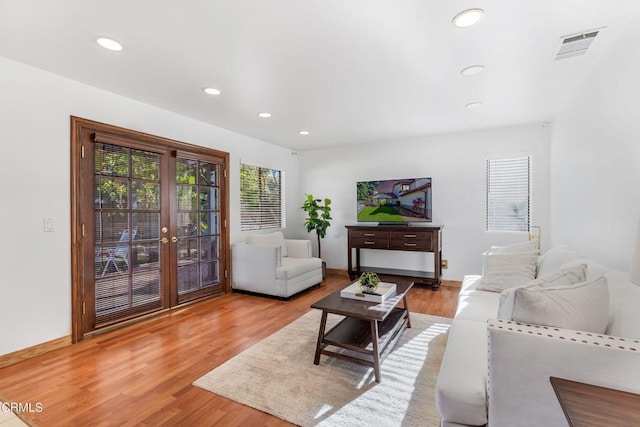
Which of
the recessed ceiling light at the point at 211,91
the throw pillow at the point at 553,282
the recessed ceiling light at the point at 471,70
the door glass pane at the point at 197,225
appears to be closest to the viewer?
the throw pillow at the point at 553,282

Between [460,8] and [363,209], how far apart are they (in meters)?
3.73

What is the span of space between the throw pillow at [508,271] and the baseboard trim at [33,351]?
3.83 metres

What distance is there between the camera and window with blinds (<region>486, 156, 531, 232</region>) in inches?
171

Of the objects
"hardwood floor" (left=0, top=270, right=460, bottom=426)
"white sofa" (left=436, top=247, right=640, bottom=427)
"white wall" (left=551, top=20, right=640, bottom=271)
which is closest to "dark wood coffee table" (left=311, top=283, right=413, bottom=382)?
"hardwood floor" (left=0, top=270, right=460, bottom=426)

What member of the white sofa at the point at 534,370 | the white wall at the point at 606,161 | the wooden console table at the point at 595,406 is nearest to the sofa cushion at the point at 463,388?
the white sofa at the point at 534,370

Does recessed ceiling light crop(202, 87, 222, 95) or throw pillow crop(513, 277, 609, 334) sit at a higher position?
recessed ceiling light crop(202, 87, 222, 95)

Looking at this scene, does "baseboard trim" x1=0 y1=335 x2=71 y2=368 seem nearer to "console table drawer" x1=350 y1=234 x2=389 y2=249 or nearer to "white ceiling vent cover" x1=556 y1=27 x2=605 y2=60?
"console table drawer" x1=350 y1=234 x2=389 y2=249

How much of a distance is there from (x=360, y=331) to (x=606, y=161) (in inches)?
87.9

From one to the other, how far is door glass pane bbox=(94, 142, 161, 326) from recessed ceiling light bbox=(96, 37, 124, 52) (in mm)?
1148

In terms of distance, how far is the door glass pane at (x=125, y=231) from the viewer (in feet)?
9.80

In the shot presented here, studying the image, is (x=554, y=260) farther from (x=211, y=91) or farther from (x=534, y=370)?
(x=211, y=91)

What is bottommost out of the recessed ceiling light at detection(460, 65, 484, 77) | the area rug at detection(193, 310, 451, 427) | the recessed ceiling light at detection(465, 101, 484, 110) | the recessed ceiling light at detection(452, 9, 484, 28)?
the area rug at detection(193, 310, 451, 427)

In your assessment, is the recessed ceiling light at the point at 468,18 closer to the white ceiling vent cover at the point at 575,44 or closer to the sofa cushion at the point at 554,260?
the white ceiling vent cover at the point at 575,44

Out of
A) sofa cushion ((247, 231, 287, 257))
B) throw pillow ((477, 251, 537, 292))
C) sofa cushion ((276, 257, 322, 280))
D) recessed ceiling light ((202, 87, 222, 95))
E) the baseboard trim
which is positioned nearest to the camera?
the baseboard trim
